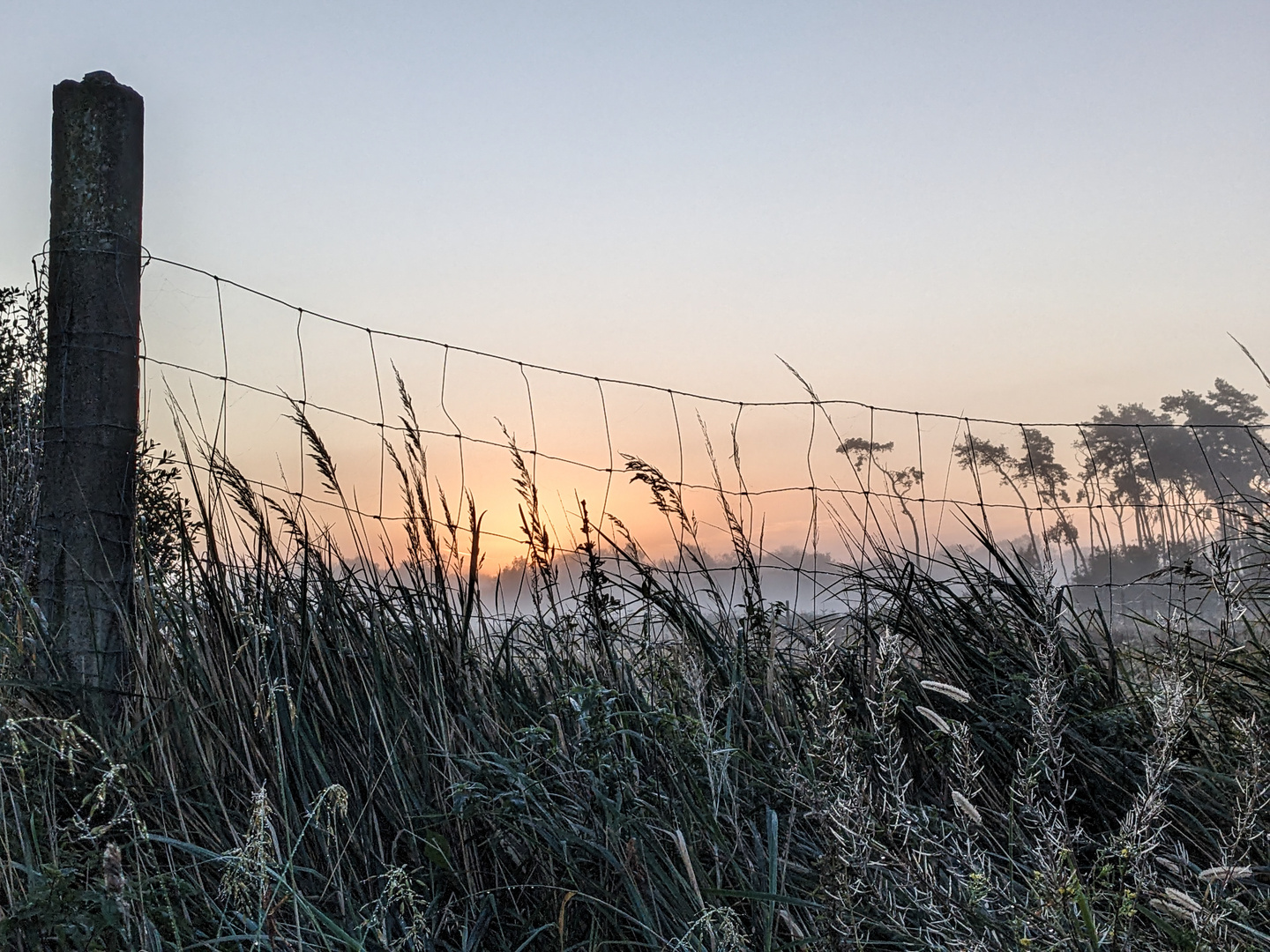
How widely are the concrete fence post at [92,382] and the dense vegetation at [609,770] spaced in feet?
0.32

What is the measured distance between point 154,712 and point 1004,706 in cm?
231

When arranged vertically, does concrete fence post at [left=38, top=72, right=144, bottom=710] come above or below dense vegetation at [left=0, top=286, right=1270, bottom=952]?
above

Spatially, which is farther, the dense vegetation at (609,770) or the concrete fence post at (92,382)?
the concrete fence post at (92,382)

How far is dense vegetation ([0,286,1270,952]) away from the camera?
5.46 ft

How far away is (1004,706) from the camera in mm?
2951

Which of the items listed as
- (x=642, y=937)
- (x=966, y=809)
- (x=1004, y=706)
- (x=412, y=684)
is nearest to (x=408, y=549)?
(x=412, y=684)

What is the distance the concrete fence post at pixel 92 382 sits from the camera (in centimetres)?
265

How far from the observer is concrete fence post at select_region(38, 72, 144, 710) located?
8.71 feet

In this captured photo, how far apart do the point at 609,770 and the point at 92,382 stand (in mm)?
1821

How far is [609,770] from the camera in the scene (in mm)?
2082

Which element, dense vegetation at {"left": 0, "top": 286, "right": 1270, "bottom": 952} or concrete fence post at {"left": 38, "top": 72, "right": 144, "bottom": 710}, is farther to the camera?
concrete fence post at {"left": 38, "top": 72, "right": 144, "bottom": 710}

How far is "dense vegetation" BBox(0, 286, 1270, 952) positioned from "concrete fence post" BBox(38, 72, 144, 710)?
99 mm

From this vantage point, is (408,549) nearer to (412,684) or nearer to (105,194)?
(412,684)

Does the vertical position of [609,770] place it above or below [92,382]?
below
